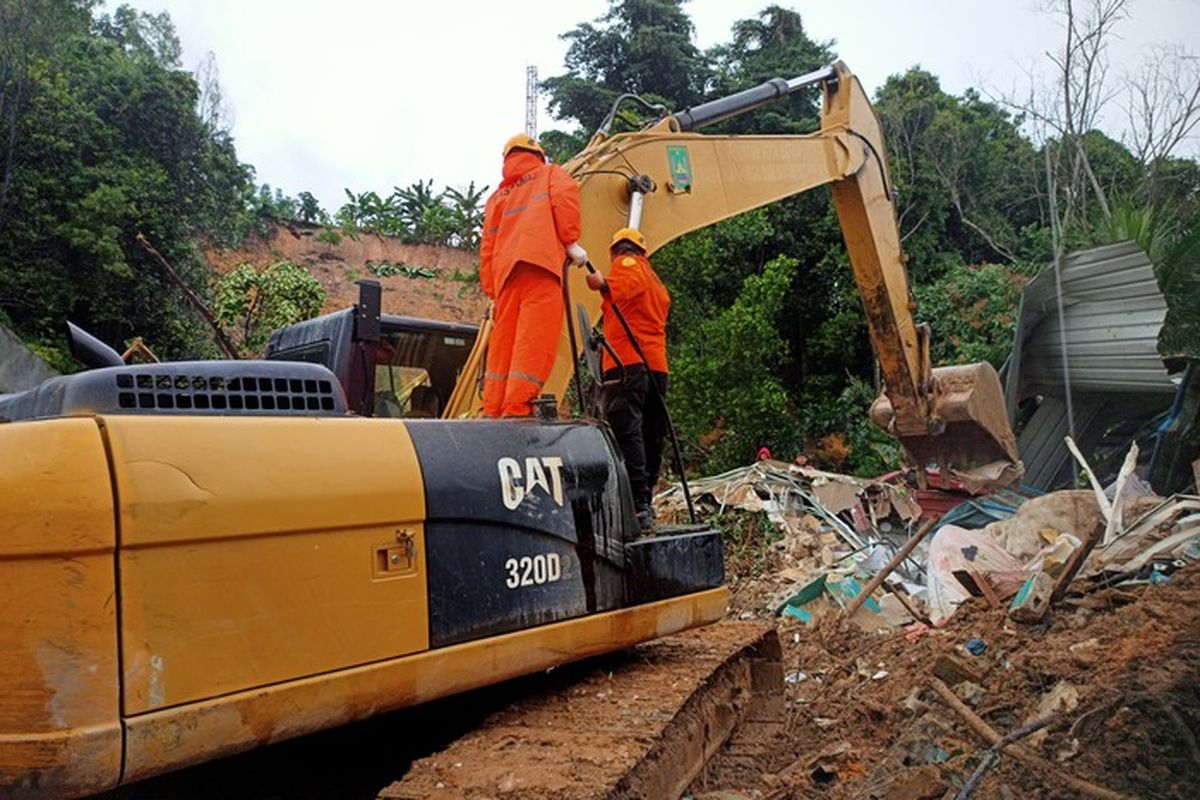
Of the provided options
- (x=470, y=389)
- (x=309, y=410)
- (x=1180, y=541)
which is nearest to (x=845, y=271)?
(x=1180, y=541)

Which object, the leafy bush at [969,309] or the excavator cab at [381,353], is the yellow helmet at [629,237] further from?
the leafy bush at [969,309]

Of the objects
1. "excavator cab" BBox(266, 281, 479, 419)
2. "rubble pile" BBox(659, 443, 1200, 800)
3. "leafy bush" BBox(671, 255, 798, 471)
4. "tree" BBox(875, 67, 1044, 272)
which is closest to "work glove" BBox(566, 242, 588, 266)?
"excavator cab" BBox(266, 281, 479, 419)

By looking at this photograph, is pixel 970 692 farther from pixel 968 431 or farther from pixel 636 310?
pixel 968 431

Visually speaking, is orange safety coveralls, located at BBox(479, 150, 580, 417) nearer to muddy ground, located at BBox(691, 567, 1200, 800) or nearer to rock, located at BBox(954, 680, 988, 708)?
muddy ground, located at BBox(691, 567, 1200, 800)

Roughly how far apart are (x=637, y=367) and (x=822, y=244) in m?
15.9

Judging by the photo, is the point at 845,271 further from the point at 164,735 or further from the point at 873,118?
the point at 164,735

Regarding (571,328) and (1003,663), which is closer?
(571,328)

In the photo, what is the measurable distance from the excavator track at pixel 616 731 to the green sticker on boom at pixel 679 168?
2.21 metres

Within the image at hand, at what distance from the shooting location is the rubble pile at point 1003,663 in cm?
338

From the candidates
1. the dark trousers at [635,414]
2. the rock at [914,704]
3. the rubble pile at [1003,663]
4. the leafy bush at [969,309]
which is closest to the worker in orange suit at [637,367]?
the dark trousers at [635,414]

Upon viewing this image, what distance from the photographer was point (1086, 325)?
10359mm

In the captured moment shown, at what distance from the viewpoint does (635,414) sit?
457 centimetres

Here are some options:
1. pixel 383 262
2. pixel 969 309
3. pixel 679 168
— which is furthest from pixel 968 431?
pixel 383 262

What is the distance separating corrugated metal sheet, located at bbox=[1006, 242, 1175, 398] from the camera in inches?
374
